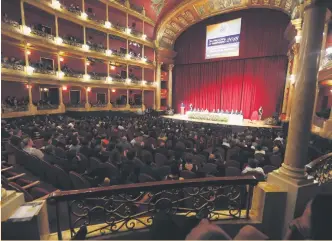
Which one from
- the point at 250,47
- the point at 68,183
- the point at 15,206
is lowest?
the point at 68,183

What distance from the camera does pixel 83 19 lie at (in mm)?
16359

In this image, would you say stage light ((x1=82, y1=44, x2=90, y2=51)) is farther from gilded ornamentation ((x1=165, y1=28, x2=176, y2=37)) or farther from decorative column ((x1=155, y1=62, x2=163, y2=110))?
gilded ornamentation ((x1=165, y1=28, x2=176, y2=37))

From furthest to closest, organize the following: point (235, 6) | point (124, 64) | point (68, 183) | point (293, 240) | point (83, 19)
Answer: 1. point (124, 64)
2. point (235, 6)
3. point (83, 19)
4. point (68, 183)
5. point (293, 240)

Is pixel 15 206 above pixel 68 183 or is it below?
above

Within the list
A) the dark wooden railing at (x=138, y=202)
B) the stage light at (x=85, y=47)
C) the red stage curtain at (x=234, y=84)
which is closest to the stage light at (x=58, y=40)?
the stage light at (x=85, y=47)

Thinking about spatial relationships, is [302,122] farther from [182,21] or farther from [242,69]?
[182,21]

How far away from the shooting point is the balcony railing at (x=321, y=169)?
298 centimetres

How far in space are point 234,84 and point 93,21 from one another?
1515cm

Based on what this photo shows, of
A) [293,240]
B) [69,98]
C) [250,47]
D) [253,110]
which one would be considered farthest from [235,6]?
[293,240]

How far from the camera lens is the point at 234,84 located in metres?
19.6

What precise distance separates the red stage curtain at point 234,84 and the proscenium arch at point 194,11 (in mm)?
3833

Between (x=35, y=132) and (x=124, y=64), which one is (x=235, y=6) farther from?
(x=35, y=132)

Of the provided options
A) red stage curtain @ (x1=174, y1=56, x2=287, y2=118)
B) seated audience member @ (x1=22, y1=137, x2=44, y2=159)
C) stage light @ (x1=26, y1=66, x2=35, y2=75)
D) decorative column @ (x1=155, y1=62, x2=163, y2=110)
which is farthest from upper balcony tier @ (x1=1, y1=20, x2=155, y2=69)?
seated audience member @ (x1=22, y1=137, x2=44, y2=159)

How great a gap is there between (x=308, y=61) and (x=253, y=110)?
16.7m
